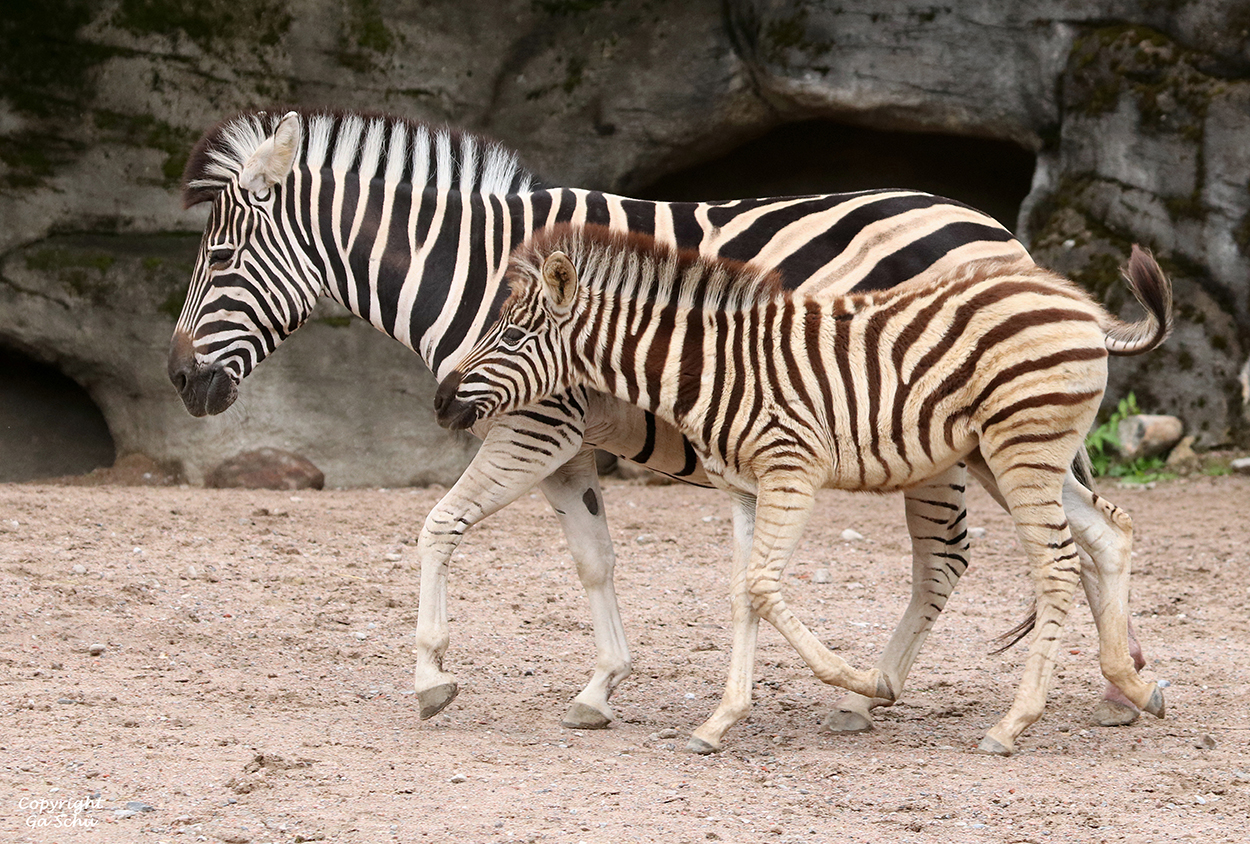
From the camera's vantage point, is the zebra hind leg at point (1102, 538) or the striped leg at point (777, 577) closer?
the striped leg at point (777, 577)

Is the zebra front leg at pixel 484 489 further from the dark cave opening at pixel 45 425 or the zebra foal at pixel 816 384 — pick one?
the dark cave opening at pixel 45 425

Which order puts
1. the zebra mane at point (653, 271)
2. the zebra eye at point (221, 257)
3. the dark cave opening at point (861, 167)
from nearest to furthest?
the zebra mane at point (653, 271) < the zebra eye at point (221, 257) < the dark cave opening at point (861, 167)

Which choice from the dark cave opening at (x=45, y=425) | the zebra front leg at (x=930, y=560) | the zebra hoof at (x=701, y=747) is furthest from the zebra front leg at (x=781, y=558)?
the dark cave opening at (x=45, y=425)

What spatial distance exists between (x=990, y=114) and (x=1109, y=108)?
0.93 metres

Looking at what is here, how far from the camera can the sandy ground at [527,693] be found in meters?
3.80

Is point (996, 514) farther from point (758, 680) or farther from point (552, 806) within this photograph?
point (552, 806)

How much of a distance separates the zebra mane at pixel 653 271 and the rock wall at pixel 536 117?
5.95 meters

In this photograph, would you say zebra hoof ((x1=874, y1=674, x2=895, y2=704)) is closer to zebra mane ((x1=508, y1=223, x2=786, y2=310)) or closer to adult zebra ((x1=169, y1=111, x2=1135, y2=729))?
adult zebra ((x1=169, y1=111, x2=1135, y2=729))

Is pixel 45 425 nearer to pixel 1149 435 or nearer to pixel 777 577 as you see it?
pixel 777 577

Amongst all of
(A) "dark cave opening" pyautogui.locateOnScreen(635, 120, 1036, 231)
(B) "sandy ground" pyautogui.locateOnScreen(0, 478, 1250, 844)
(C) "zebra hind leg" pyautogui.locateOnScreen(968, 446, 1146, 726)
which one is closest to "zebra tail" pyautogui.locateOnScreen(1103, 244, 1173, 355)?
(C) "zebra hind leg" pyautogui.locateOnScreen(968, 446, 1146, 726)

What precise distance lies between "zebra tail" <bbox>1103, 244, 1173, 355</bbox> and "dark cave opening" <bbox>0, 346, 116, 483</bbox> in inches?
361

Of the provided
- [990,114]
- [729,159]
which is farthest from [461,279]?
[729,159]

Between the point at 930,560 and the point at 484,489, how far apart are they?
1913 mm

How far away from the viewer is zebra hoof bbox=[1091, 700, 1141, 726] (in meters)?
5.07
